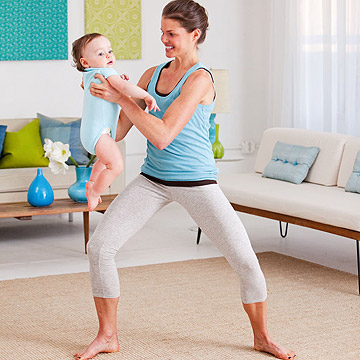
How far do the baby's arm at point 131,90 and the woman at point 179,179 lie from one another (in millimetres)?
30

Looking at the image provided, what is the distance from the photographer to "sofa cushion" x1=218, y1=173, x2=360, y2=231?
3.98 m

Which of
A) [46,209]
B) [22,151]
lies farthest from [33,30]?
[46,209]

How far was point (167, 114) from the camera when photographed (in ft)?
8.43

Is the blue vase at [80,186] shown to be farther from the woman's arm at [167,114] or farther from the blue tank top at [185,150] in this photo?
the woman's arm at [167,114]

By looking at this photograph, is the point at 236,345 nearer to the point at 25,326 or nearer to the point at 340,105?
the point at 25,326

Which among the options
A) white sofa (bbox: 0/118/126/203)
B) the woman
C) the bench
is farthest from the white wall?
the woman

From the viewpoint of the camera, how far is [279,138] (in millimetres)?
5426

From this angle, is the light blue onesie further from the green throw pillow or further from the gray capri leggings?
the green throw pillow

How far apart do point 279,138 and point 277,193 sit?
97cm

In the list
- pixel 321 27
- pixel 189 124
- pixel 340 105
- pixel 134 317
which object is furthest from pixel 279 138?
pixel 189 124

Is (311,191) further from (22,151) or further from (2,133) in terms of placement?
(2,133)

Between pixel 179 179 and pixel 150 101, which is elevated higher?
pixel 150 101

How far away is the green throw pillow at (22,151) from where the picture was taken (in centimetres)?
564

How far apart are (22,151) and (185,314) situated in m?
2.66
